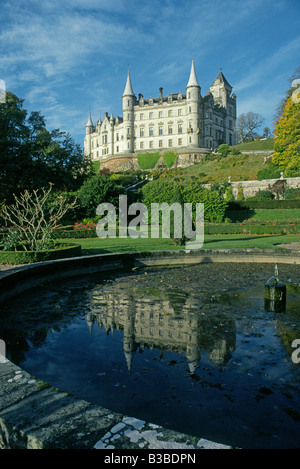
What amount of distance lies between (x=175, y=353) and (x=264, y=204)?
33.8 metres

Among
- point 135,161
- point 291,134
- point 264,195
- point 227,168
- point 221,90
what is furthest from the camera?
point 221,90

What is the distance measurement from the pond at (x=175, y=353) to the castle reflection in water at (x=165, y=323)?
0.02m

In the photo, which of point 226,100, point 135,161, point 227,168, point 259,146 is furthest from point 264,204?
point 226,100

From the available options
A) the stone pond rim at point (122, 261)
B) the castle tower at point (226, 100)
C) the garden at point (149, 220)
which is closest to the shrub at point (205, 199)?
the garden at point (149, 220)

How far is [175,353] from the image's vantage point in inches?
Result: 174

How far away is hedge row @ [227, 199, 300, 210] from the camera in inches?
1358

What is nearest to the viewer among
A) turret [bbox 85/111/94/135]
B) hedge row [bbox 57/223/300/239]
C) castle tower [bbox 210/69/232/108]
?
hedge row [bbox 57/223/300/239]

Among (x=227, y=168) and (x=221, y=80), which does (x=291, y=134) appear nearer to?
(x=227, y=168)

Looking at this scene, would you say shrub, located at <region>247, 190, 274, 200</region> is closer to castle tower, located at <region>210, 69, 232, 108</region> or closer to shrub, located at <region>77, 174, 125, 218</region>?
shrub, located at <region>77, 174, 125, 218</region>

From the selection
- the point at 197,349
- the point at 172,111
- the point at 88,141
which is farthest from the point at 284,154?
the point at 88,141

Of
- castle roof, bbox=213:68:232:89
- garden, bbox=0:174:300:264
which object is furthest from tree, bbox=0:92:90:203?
castle roof, bbox=213:68:232:89

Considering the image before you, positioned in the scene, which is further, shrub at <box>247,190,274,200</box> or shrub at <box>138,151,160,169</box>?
shrub at <box>138,151,160,169</box>

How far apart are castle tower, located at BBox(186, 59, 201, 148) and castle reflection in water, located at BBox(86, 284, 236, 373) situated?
223 feet
